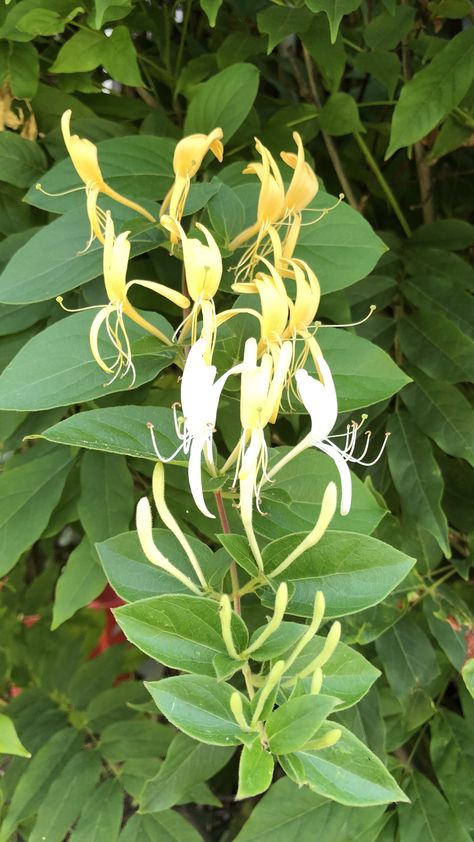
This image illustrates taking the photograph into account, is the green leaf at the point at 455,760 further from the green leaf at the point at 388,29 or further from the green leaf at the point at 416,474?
the green leaf at the point at 388,29

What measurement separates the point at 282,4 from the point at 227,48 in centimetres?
9

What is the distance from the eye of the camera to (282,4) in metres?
0.59

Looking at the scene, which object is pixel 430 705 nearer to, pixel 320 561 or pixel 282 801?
pixel 282 801

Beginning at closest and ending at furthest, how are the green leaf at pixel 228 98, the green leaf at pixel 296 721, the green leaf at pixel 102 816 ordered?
the green leaf at pixel 296 721
the green leaf at pixel 228 98
the green leaf at pixel 102 816

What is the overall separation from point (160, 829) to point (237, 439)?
1.23 feet

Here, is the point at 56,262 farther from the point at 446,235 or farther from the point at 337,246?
the point at 446,235

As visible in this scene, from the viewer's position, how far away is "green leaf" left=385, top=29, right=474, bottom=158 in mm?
577

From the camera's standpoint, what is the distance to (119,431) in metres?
0.39

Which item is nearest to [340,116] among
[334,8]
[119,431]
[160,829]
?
[334,8]

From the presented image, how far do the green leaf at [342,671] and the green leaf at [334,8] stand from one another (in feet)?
1.16

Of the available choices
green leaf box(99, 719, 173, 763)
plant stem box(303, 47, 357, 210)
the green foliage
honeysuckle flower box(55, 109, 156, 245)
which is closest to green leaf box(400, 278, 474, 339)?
the green foliage

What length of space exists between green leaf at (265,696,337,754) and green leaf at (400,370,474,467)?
0.33 metres

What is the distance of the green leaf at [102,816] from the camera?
68 centimetres

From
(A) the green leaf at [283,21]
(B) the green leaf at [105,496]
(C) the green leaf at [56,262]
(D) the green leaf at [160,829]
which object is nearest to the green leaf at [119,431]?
(C) the green leaf at [56,262]
